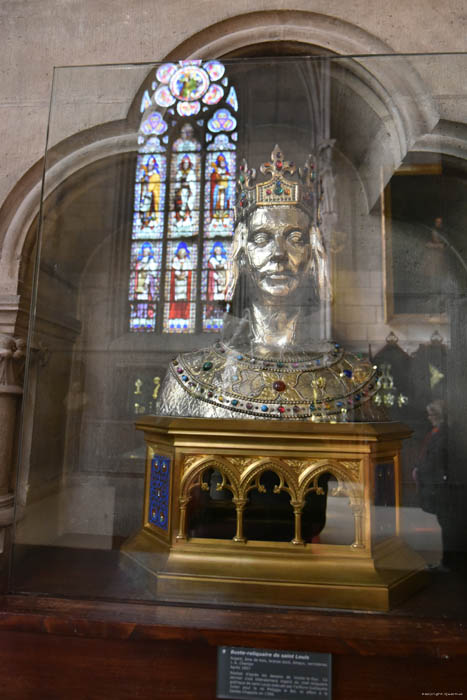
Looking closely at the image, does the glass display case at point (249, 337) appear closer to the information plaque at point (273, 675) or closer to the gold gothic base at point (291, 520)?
the gold gothic base at point (291, 520)

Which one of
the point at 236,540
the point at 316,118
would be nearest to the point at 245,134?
the point at 316,118

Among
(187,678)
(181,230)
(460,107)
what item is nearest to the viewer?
(187,678)

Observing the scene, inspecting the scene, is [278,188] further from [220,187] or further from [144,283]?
[144,283]

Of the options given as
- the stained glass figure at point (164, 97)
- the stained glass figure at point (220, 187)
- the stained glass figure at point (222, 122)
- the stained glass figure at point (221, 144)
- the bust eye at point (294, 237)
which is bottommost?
the bust eye at point (294, 237)

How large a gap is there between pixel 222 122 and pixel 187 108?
19cm

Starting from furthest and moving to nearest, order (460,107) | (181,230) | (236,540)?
(181,230), (460,107), (236,540)

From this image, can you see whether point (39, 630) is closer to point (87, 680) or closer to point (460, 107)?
point (87, 680)

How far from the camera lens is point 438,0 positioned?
2414 mm

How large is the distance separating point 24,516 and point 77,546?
0.82 ft

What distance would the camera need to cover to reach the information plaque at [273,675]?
4.44 feet

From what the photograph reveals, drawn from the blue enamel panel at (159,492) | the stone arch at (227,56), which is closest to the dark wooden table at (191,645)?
the blue enamel panel at (159,492)

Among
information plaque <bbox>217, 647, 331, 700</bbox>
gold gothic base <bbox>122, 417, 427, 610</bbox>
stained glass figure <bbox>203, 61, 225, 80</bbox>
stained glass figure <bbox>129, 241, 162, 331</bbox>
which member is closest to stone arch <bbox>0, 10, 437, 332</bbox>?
stained glass figure <bbox>203, 61, 225, 80</bbox>

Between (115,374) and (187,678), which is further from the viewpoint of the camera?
(115,374)

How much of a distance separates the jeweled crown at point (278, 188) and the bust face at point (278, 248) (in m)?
0.04
